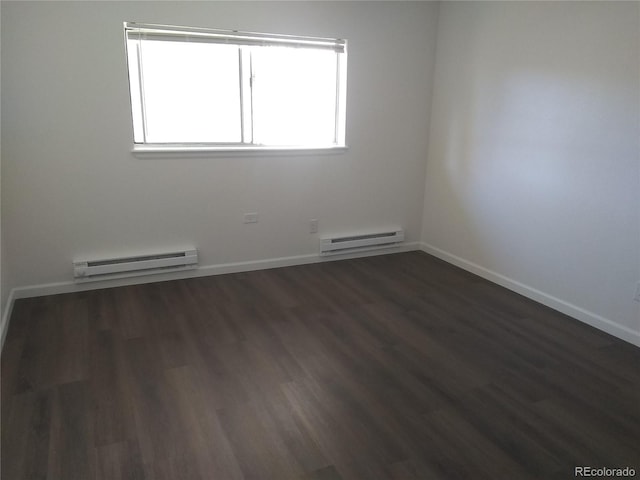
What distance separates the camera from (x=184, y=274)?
12.4 feet

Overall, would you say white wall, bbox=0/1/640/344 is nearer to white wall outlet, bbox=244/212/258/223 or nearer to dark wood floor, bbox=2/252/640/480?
white wall outlet, bbox=244/212/258/223

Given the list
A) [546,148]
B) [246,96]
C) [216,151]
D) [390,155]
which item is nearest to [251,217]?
[216,151]

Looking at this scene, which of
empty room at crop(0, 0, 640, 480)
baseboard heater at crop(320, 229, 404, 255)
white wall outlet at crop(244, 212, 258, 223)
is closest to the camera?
empty room at crop(0, 0, 640, 480)

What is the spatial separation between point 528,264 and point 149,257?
2.99 m

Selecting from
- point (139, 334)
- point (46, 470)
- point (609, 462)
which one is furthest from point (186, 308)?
point (609, 462)

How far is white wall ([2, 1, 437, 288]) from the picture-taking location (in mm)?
3076

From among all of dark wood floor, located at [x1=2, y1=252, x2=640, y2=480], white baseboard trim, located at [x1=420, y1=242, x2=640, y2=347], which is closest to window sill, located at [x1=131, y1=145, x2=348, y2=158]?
dark wood floor, located at [x1=2, y1=252, x2=640, y2=480]

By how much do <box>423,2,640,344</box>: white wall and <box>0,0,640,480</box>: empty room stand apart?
2cm

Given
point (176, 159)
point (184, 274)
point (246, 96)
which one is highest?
point (246, 96)

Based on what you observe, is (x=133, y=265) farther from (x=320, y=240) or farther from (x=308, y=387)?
(x=308, y=387)

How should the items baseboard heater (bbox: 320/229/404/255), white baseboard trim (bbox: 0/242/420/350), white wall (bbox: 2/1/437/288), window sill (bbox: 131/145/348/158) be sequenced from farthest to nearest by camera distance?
baseboard heater (bbox: 320/229/404/255) < window sill (bbox: 131/145/348/158) < white baseboard trim (bbox: 0/242/420/350) < white wall (bbox: 2/1/437/288)

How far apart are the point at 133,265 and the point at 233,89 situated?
163cm

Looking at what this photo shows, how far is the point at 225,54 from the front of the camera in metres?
3.57

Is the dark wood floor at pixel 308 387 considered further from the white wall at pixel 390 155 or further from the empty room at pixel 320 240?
the white wall at pixel 390 155
